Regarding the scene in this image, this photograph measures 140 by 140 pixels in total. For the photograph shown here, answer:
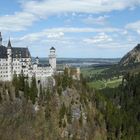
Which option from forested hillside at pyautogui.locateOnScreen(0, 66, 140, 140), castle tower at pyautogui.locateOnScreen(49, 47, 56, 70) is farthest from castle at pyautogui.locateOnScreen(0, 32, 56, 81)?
forested hillside at pyautogui.locateOnScreen(0, 66, 140, 140)

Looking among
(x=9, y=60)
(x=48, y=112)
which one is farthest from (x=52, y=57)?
(x=48, y=112)

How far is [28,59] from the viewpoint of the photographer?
525 feet

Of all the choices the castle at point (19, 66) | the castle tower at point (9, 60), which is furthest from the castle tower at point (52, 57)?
the castle tower at point (9, 60)

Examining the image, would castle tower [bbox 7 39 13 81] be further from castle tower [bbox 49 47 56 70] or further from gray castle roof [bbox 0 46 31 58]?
castle tower [bbox 49 47 56 70]

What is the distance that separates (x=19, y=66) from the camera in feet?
506

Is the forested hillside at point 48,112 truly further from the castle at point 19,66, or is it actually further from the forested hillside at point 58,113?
the castle at point 19,66

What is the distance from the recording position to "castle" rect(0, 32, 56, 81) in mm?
149375

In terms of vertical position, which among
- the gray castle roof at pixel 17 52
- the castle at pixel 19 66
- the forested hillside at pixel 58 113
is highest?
the gray castle roof at pixel 17 52

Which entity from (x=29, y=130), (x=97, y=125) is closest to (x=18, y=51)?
(x=29, y=130)

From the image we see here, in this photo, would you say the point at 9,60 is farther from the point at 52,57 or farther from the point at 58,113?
the point at 58,113

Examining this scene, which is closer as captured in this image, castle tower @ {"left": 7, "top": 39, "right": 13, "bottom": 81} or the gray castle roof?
castle tower @ {"left": 7, "top": 39, "right": 13, "bottom": 81}

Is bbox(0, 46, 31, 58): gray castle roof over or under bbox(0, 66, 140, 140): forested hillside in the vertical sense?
over

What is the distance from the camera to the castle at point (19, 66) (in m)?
149

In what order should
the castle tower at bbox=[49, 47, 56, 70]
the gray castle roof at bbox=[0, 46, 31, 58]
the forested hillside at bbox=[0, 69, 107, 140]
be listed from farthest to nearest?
the castle tower at bbox=[49, 47, 56, 70] → the gray castle roof at bbox=[0, 46, 31, 58] → the forested hillside at bbox=[0, 69, 107, 140]
